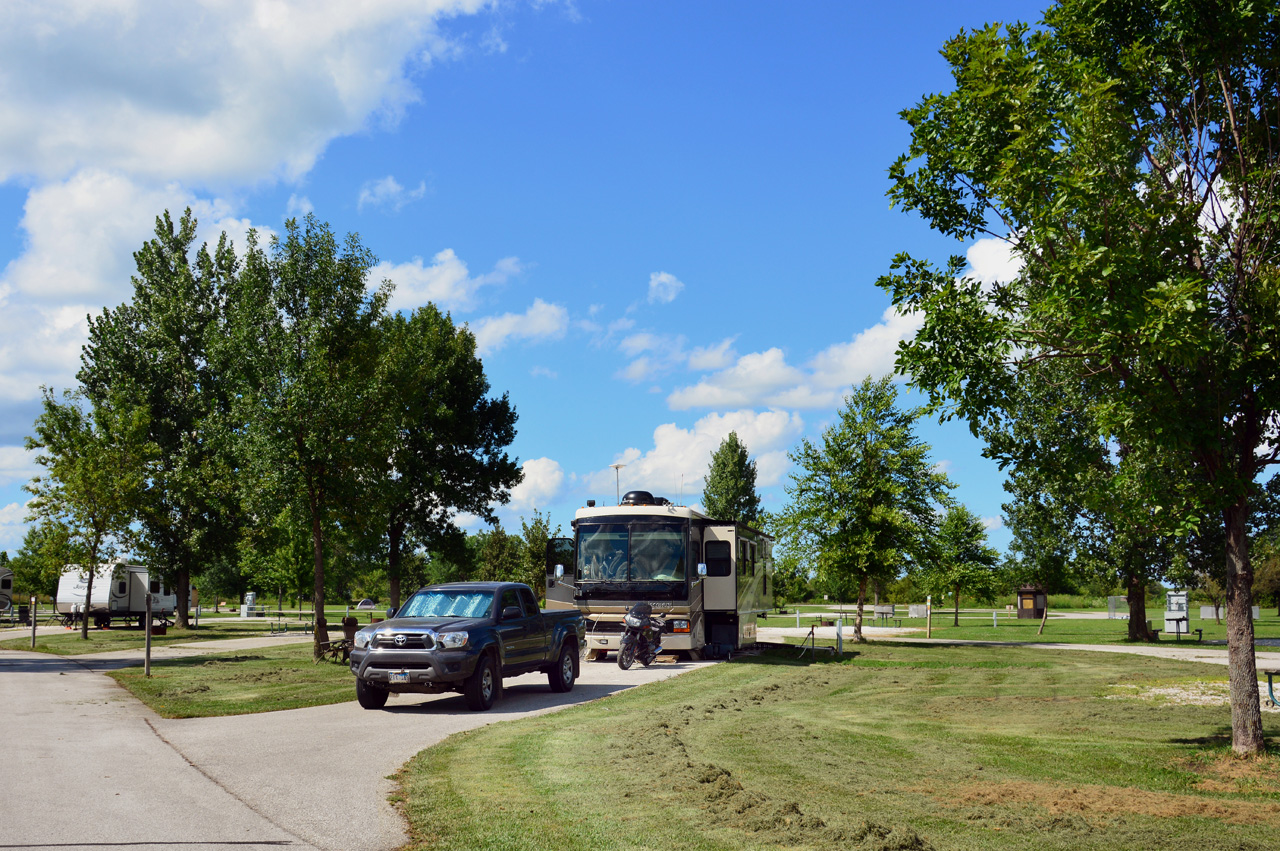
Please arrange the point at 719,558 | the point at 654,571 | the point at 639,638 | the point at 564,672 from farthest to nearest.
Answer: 1. the point at 719,558
2. the point at 654,571
3. the point at 639,638
4. the point at 564,672

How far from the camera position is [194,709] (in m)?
13.8

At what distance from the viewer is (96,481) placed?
32625mm

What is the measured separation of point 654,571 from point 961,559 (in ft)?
106

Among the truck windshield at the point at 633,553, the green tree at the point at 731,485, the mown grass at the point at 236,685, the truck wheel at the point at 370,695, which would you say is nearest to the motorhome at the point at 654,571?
the truck windshield at the point at 633,553

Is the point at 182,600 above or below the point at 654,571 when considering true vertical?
below

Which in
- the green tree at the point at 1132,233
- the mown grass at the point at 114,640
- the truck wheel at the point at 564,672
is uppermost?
the green tree at the point at 1132,233

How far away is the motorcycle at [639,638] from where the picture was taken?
809 inches

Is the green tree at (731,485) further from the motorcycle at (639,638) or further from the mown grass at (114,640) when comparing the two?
the motorcycle at (639,638)

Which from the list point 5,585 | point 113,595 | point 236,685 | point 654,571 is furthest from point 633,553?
point 5,585

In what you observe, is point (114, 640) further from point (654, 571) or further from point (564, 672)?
point (564, 672)

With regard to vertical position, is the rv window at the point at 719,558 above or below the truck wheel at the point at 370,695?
above

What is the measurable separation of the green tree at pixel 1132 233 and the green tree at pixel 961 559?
67.4 ft

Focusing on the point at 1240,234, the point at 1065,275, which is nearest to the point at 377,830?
the point at 1065,275

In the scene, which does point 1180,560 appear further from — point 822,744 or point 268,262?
point 268,262
